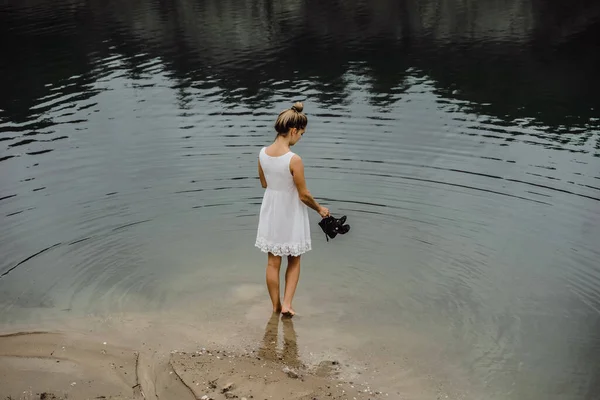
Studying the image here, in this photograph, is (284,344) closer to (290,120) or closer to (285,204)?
(285,204)

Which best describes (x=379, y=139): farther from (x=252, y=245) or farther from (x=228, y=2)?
(x=228, y=2)

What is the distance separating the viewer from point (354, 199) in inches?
506

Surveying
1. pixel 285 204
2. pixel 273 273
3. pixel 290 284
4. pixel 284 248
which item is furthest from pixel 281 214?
pixel 290 284

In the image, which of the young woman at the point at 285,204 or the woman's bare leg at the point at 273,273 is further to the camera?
the woman's bare leg at the point at 273,273

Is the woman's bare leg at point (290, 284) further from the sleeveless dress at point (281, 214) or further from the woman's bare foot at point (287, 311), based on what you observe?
the sleeveless dress at point (281, 214)

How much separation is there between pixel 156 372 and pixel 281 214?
6.92 ft

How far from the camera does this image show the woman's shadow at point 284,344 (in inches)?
322

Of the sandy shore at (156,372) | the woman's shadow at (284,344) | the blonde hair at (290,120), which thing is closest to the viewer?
the sandy shore at (156,372)

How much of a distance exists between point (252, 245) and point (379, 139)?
5749mm

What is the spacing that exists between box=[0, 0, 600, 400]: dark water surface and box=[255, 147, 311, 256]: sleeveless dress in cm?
88

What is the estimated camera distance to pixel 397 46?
28.0 meters

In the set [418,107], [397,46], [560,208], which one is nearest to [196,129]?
[418,107]

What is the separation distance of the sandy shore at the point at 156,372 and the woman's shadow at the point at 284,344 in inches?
0.4

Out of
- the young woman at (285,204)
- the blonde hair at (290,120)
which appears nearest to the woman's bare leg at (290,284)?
the young woman at (285,204)
